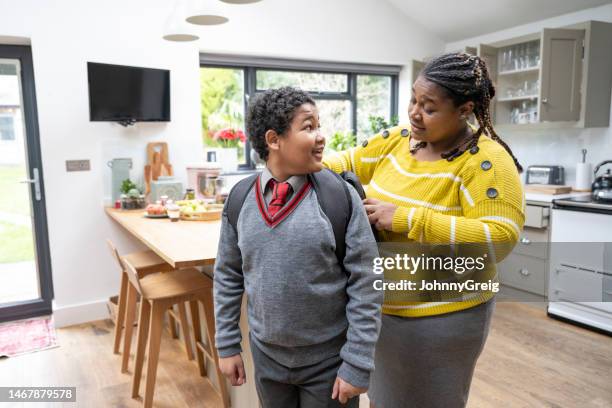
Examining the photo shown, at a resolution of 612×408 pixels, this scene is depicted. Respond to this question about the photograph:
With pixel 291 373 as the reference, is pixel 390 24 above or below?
above

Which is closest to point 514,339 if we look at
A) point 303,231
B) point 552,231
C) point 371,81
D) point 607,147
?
point 552,231

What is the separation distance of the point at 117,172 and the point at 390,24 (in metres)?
3.01

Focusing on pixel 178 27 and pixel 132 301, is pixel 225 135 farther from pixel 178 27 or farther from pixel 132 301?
pixel 132 301

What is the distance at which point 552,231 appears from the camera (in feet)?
11.5

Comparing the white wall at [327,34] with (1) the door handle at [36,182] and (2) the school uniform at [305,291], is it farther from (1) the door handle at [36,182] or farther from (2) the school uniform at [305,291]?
(2) the school uniform at [305,291]

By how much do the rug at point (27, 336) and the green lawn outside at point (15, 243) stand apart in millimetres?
490

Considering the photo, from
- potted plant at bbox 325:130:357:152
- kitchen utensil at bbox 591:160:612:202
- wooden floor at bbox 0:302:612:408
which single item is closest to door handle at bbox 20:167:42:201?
wooden floor at bbox 0:302:612:408

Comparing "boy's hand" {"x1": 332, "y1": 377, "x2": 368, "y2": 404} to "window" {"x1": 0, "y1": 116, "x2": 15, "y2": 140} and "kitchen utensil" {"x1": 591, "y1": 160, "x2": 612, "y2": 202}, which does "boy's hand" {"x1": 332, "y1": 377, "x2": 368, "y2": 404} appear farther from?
"window" {"x1": 0, "y1": 116, "x2": 15, "y2": 140}

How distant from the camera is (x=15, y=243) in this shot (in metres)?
3.66

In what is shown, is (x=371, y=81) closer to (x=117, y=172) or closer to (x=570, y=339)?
(x=117, y=172)

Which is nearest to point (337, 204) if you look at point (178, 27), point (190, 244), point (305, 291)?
point (305, 291)

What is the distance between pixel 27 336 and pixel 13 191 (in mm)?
1082

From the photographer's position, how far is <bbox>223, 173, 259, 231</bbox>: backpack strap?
4.00ft

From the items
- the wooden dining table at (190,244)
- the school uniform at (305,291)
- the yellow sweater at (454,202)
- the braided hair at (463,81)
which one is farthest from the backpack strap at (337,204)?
the wooden dining table at (190,244)
